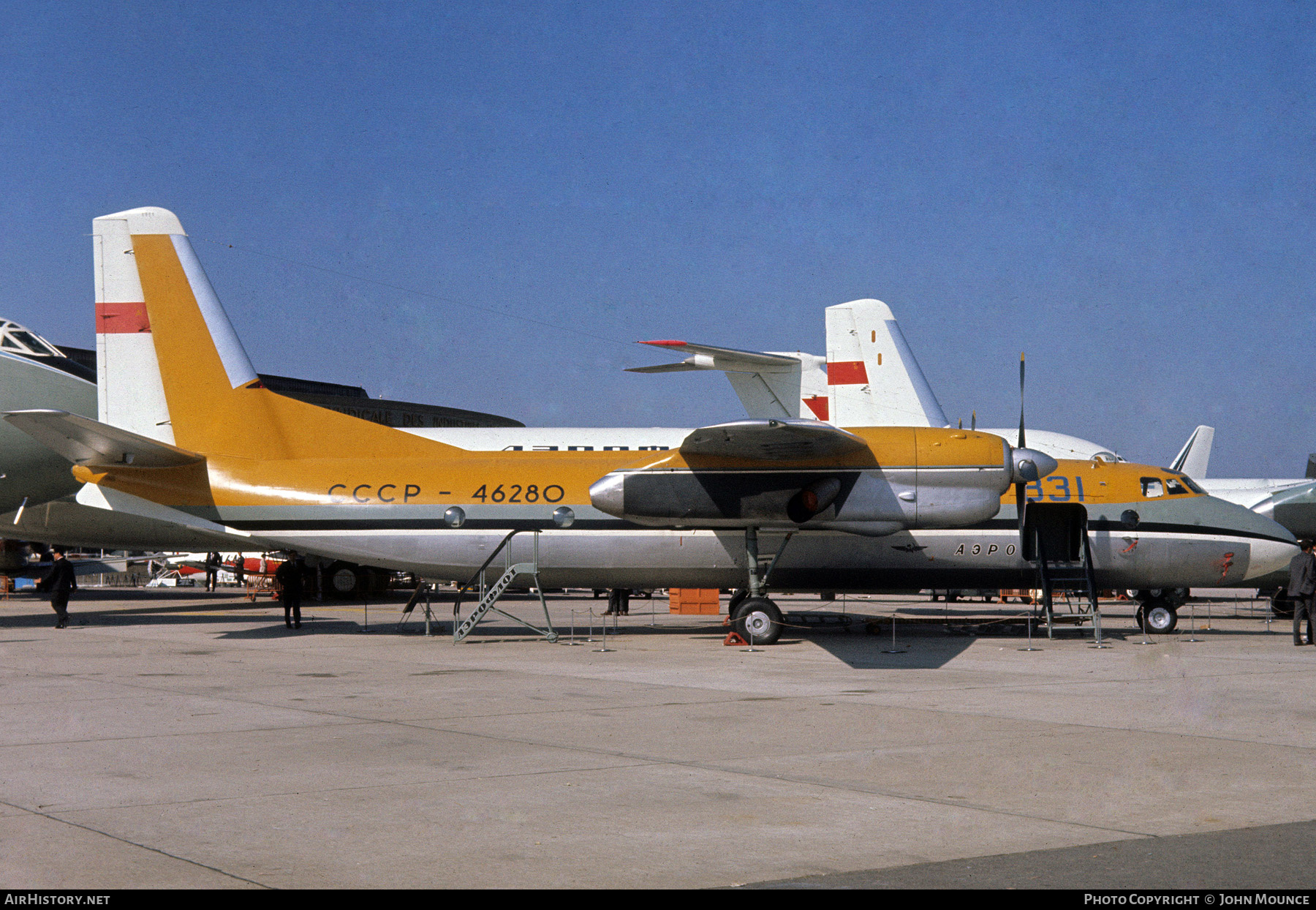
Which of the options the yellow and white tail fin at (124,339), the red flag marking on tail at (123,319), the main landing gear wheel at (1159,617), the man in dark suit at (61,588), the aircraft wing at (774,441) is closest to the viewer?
the aircraft wing at (774,441)

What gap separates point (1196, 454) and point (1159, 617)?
750 inches

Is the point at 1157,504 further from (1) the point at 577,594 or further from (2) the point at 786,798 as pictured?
(1) the point at 577,594

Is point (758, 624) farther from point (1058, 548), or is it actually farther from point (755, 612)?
point (1058, 548)

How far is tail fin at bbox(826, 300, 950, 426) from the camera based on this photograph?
29.6 m

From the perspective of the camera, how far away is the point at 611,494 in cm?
1981

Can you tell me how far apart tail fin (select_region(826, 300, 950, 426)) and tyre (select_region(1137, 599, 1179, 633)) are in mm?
8765

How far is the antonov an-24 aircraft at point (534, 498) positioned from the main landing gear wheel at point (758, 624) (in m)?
0.04

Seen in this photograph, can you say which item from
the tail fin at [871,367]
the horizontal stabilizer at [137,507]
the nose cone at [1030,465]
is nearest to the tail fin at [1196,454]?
the tail fin at [871,367]

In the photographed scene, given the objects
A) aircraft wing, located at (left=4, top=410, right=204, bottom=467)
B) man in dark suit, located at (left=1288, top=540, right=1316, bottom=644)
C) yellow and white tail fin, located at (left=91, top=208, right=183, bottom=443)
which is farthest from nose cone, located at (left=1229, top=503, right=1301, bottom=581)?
yellow and white tail fin, located at (left=91, top=208, right=183, bottom=443)

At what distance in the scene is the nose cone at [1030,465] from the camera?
62.4 ft

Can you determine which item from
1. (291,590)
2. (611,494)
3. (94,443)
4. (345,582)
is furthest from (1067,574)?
(345,582)

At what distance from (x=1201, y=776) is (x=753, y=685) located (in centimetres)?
668

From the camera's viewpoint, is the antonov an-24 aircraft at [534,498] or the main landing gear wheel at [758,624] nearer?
the antonov an-24 aircraft at [534,498]

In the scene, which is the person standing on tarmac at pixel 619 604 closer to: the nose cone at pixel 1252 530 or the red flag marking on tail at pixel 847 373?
the red flag marking on tail at pixel 847 373
